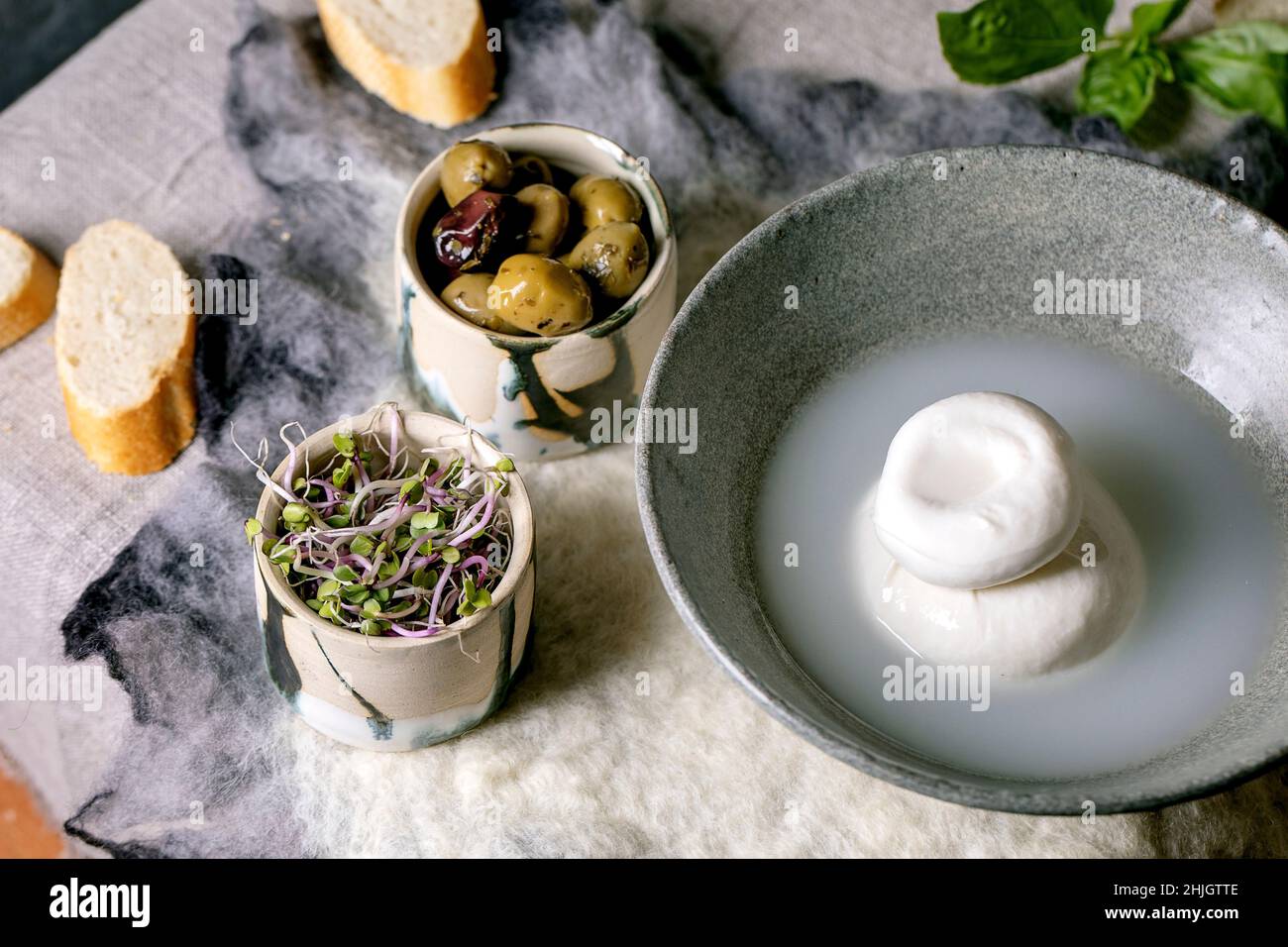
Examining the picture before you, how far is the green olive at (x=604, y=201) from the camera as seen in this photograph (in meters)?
1.22

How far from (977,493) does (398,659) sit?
0.45 meters

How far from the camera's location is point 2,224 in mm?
1431

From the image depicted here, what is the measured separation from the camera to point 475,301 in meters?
1.18

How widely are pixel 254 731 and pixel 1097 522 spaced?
712mm

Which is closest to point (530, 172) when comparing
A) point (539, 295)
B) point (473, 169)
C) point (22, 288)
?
point (473, 169)

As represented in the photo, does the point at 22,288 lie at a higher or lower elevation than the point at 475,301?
lower

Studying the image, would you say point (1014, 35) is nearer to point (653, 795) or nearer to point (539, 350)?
point (539, 350)

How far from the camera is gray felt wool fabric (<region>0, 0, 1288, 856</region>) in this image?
3.59ft

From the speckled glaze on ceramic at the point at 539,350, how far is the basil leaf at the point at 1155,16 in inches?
24.7

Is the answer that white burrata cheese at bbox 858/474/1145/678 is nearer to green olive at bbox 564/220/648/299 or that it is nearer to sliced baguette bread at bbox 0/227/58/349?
green olive at bbox 564/220/648/299

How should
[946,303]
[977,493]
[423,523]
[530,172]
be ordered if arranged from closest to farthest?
[977,493] → [423,523] → [946,303] → [530,172]

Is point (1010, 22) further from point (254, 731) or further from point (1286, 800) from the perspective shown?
point (254, 731)

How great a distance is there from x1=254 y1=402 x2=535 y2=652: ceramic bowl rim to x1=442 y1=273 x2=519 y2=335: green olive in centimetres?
11

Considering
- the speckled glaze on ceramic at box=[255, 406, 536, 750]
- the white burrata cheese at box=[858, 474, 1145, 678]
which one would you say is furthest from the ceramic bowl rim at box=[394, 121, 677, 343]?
the white burrata cheese at box=[858, 474, 1145, 678]
